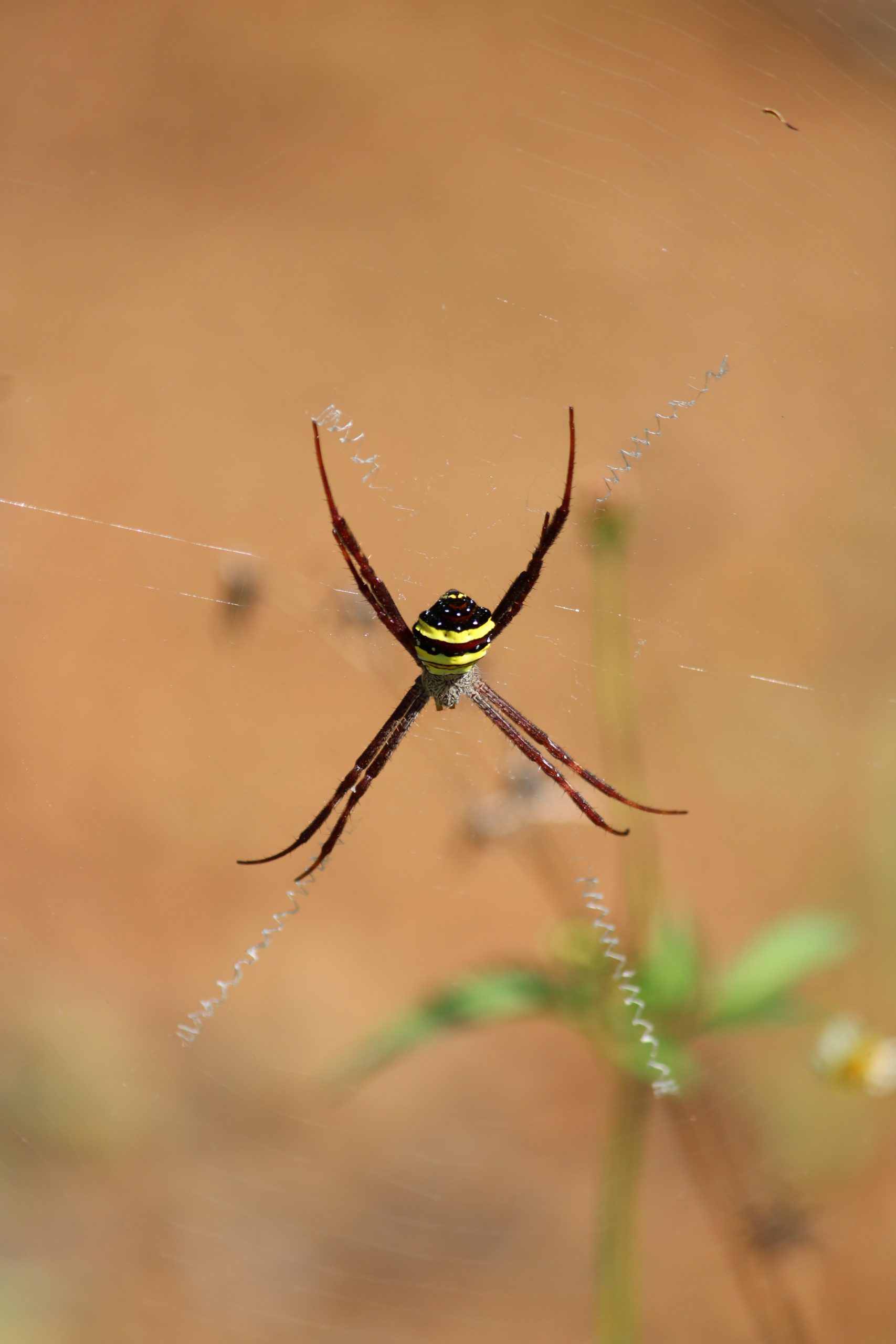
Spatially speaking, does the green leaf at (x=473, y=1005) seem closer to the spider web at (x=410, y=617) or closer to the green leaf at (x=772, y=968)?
the green leaf at (x=772, y=968)

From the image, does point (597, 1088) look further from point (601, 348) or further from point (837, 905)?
point (601, 348)

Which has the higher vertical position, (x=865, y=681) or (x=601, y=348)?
(x=601, y=348)

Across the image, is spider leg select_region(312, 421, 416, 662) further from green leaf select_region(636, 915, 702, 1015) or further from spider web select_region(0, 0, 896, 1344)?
green leaf select_region(636, 915, 702, 1015)

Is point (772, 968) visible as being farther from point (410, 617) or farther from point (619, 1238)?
point (410, 617)

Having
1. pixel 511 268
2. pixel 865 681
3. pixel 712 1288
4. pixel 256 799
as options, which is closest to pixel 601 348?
pixel 511 268

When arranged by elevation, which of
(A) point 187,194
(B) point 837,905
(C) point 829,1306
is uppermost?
(A) point 187,194

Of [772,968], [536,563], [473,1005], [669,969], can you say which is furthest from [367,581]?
[772,968]
